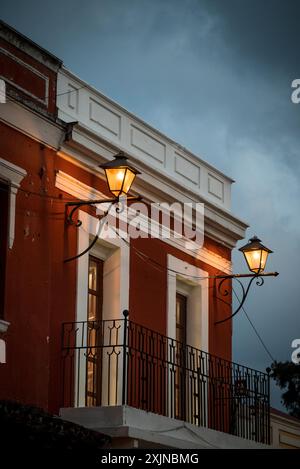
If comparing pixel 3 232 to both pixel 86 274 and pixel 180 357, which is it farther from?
pixel 180 357

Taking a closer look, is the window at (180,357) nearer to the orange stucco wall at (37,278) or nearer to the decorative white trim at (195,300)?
A: the decorative white trim at (195,300)

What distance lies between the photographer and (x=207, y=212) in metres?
18.9

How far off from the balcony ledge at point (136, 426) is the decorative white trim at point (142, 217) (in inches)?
105

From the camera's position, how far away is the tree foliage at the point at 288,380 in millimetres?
37000

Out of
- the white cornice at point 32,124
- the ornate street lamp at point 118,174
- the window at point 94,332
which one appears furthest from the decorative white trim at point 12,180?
the window at point 94,332

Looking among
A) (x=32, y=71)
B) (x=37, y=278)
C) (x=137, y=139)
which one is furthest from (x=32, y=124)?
(x=137, y=139)

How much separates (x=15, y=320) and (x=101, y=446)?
5.59ft

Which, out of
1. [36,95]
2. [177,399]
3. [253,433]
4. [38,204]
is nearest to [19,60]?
[36,95]

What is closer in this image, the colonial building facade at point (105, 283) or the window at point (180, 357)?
the colonial building facade at point (105, 283)

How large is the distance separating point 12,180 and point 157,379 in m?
3.86

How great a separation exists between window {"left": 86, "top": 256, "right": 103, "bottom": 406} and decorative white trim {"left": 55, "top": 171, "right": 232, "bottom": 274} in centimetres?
87

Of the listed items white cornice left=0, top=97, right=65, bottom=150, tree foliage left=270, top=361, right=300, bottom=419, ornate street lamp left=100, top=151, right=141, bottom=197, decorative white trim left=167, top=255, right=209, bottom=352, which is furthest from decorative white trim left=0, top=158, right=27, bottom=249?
tree foliage left=270, top=361, right=300, bottom=419

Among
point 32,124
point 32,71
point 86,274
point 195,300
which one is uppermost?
point 32,71

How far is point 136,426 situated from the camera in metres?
15.0
